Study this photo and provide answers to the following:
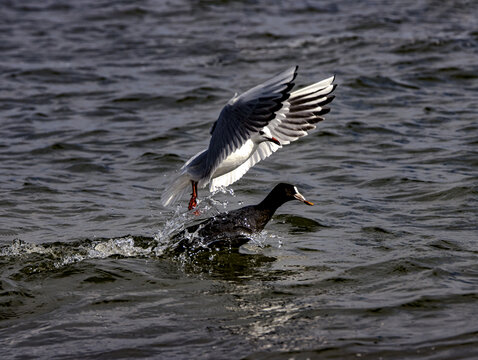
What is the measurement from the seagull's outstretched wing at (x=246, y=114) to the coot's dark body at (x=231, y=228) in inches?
21.4

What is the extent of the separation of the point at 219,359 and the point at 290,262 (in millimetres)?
A: 2250

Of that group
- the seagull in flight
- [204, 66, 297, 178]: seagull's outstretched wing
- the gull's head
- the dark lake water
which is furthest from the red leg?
the gull's head

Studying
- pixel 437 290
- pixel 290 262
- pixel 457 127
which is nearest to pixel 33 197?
pixel 290 262

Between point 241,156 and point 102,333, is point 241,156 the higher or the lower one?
the higher one

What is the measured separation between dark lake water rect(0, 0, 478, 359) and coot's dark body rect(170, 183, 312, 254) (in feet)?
0.55

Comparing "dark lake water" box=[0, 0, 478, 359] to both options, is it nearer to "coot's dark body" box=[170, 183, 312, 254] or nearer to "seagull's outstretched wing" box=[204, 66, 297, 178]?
"coot's dark body" box=[170, 183, 312, 254]

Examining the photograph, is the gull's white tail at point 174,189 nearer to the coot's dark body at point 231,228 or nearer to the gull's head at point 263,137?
the coot's dark body at point 231,228

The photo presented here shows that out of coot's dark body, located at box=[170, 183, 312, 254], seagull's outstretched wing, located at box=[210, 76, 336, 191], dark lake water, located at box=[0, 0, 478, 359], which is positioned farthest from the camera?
seagull's outstretched wing, located at box=[210, 76, 336, 191]

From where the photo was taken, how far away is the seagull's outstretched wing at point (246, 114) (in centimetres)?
710

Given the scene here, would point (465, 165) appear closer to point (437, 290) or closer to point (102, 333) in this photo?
point (437, 290)

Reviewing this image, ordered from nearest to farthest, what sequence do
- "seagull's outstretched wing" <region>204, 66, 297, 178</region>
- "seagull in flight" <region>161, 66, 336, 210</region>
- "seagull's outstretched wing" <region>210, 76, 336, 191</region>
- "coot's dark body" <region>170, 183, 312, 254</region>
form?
"seagull's outstretched wing" <region>204, 66, 297, 178</region>, "seagull in flight" <region>161, 66, 336, 210</region>, "coot's dark body" <region>170, 183, 312, 254</region>, "seagull's outstretched wing" <region>210, 76, 336, 191</region>

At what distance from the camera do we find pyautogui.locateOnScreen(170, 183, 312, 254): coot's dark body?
8.05m

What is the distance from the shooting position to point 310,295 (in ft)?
21.6

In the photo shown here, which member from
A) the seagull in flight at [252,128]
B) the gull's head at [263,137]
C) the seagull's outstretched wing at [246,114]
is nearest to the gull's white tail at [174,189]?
the seagull in flight at [252,128]
